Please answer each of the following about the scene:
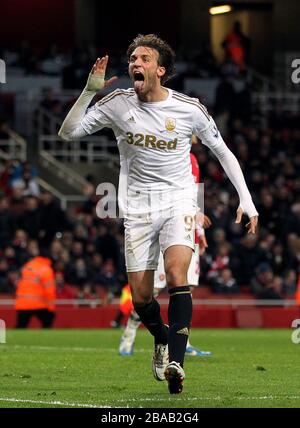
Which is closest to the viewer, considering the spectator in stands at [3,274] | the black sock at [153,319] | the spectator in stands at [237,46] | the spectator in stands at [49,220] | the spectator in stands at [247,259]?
the black sock at [153,319]

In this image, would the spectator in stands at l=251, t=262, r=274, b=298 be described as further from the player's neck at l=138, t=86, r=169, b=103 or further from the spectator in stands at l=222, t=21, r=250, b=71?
the player's neck at l=138, t=86, r=169, b=103

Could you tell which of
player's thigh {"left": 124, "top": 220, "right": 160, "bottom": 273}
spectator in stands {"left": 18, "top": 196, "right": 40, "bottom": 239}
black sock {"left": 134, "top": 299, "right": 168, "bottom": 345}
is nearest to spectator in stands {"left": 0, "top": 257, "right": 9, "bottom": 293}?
spectator in stands {"left": 18, "top": 196, "right": 40, "bottom": 239}

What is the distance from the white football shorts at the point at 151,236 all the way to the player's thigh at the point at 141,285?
0.12 feet

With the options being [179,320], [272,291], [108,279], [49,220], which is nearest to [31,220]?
[49,220]

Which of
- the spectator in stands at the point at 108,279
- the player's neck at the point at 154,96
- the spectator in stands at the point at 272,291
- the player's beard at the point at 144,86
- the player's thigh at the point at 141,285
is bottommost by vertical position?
the spectator in stands at the point at 272,291

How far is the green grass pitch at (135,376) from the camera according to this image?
9.29m

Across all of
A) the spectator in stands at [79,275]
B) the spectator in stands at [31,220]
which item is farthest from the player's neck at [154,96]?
the spectator in stands at [31,220]

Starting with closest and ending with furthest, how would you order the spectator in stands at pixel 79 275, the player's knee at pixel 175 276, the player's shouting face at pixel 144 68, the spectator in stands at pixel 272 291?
the player's knee at pixel 175 276, the player's shouting face at pixel 144 68, the spectator in stands at pixel 79 275, the spectator in stands at pixel 272 291

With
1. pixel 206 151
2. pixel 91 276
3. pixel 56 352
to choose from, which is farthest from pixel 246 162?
pixel 56 352

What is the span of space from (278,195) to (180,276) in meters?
19.7

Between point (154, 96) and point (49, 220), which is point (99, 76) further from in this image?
point (49, 220)

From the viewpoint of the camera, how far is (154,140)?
33.3 feet

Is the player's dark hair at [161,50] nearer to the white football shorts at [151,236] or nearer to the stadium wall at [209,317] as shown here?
the white football shorts at [151,236]

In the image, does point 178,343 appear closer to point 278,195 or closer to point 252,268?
point 252,268
